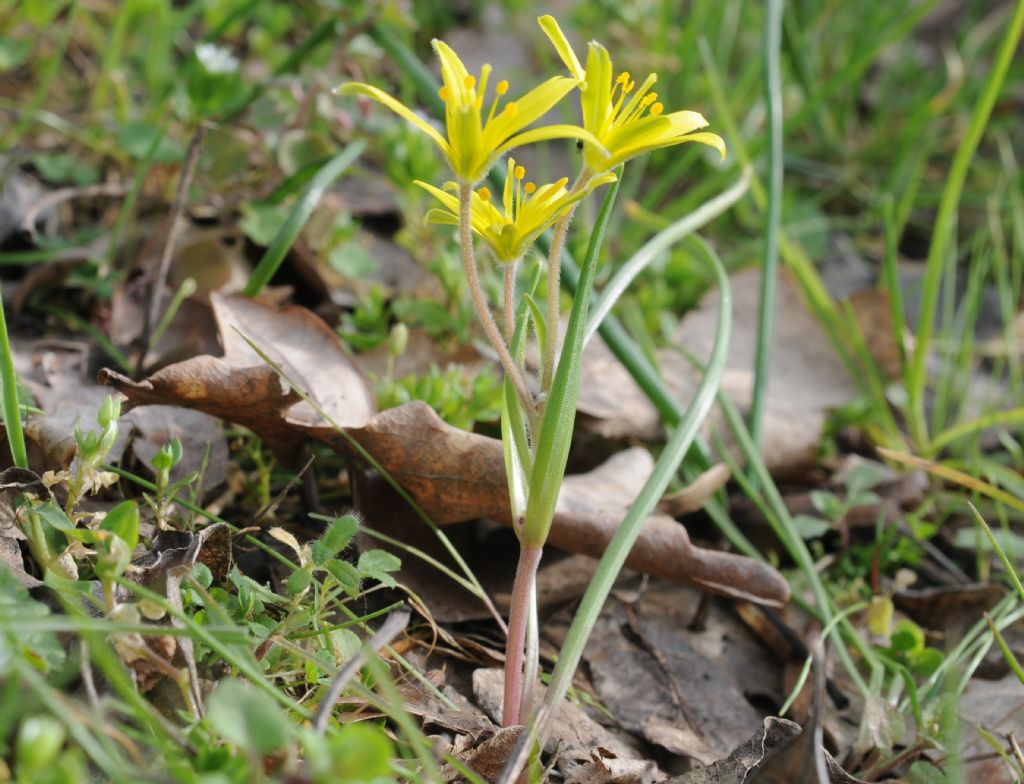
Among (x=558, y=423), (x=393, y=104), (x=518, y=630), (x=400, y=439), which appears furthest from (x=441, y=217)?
(x=518, y=630)

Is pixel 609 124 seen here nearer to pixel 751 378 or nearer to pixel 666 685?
pixel 666 685

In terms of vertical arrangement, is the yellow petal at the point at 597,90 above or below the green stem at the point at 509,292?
above

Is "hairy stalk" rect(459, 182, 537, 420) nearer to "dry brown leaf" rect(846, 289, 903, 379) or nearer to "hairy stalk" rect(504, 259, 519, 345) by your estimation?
"hairy stalk" rect(504, 259, 519, 345)

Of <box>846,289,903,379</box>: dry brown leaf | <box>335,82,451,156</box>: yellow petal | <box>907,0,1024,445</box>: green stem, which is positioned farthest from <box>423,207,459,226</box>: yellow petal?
<box>846,289,903,379</box>: dry brown leaf

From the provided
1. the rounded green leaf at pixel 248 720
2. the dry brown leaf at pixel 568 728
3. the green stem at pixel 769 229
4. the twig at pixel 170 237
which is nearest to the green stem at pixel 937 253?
the green stem at pixel 769 229

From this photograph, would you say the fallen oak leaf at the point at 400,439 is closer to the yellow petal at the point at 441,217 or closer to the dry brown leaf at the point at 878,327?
the yellow petal at the point at 441,217

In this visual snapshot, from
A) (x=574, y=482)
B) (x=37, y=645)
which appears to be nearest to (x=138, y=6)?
(x=574, y=482)
